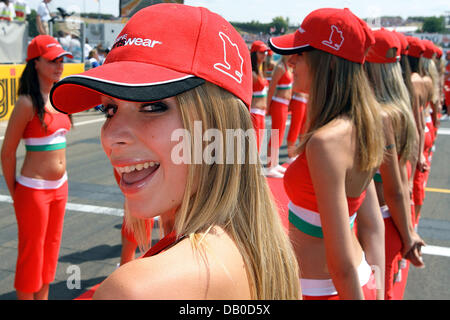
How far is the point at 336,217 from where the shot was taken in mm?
1896

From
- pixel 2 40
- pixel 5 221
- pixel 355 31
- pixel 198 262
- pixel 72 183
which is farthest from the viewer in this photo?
pixel 2 40

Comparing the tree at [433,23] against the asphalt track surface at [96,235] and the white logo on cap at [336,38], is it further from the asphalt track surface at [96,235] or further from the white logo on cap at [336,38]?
the asphalt track surface at [96,235]

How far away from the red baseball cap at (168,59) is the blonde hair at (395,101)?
1.85 metres

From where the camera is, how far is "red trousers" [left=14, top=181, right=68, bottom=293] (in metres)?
3.45

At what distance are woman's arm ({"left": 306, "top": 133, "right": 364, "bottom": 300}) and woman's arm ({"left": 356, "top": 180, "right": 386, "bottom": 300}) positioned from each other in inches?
16.8

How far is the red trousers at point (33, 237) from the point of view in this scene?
345 centimetres

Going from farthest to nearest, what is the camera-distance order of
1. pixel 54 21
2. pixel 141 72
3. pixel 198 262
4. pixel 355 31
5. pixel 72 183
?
pixel 54 21 < pixel 72 183 < pixel 355 31 < pixel 141 72 < pixel 198 262

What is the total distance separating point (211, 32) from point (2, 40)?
14.2 meters

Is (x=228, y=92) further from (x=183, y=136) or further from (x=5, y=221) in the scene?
(x=5, y=221)

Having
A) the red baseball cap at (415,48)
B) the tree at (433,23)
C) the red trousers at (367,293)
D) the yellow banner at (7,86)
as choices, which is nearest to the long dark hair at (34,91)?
the red trousers at (367,293)

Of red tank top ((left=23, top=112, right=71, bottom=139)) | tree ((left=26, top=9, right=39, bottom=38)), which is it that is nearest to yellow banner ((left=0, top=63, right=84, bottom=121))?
tree ((left=26, top=9, right=39, bottom=38))

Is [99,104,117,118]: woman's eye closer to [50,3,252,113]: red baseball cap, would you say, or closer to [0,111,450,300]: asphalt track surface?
[50,3,252,113]: red baseball cap

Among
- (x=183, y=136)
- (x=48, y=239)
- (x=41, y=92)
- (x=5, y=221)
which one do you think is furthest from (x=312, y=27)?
(x=5, y=221)

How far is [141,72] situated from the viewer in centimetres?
106
